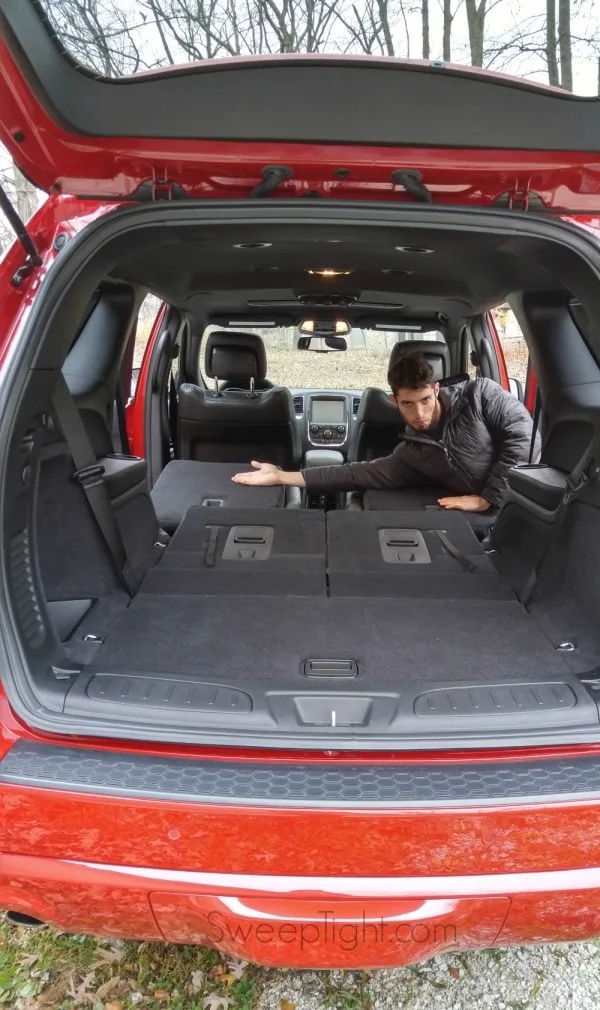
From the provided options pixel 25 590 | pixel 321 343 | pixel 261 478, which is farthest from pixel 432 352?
pixel 25 590

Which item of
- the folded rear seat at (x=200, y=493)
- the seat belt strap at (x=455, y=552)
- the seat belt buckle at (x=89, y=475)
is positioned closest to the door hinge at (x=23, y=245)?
the seat belt buckle at (x=89, y=475)

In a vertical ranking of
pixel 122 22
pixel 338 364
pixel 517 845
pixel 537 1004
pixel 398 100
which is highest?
pixel 122 22

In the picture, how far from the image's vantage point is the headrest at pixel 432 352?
3.92 meters

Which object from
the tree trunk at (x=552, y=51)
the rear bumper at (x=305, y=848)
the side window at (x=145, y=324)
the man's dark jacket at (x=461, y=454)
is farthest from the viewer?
the side window at (x=145, y=324)

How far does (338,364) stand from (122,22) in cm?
404

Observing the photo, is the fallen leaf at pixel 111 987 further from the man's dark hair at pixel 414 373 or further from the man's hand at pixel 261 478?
the man's dark hair at pixel 414 373

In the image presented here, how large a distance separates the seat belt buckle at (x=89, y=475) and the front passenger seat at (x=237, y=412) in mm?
2159

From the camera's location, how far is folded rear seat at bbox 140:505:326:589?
201 cm

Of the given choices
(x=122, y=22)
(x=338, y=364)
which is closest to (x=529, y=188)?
(x=122, y=22)

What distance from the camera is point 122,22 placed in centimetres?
111

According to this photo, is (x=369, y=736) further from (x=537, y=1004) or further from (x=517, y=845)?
(x=537, y=1004)

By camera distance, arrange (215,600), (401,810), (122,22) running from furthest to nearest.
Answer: (215,600) < (122,22) < (401,810)

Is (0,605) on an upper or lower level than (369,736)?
upper

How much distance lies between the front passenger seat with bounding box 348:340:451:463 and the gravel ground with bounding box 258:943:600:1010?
2.82m
